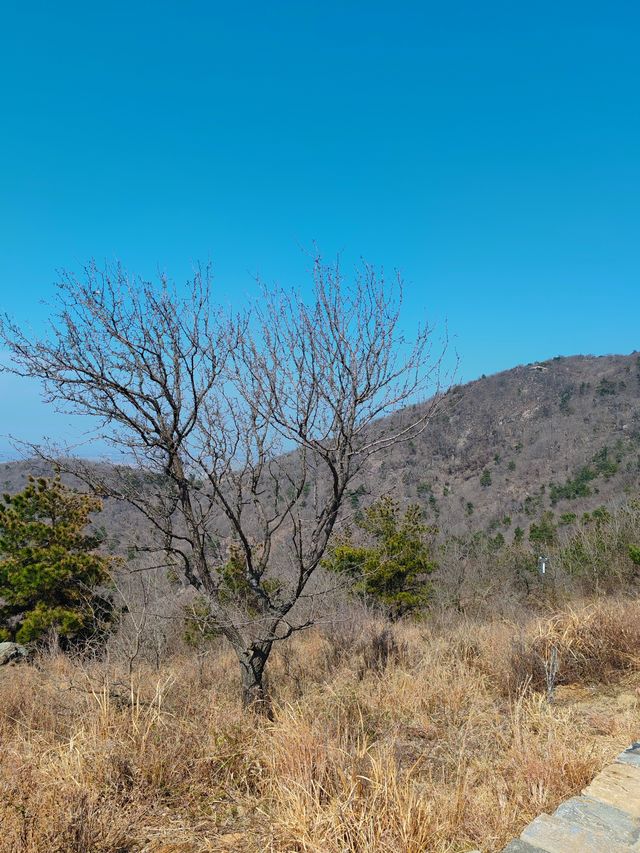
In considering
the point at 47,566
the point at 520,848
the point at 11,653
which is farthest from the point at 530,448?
the point at 520,848

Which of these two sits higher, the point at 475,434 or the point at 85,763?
the point at 475,434

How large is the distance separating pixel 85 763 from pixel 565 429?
58.2m

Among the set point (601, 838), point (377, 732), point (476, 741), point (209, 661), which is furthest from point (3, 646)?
point (601, 838)

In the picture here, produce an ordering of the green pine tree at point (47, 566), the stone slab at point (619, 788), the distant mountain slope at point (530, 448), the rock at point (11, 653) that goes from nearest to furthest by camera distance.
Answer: the stone slab at point (619, 788) < the rock at point (11, 653) < the green pine tree at point (47, 566) < the distant mountain slope at point (530, 448)

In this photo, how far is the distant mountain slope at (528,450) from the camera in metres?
38.5

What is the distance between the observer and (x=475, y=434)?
5981 centimetres

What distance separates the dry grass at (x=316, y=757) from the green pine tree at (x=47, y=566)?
18.2ft

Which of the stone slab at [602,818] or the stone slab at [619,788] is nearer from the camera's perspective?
the stone slab at [602,818]

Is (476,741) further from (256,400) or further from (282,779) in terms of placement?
(256,400)

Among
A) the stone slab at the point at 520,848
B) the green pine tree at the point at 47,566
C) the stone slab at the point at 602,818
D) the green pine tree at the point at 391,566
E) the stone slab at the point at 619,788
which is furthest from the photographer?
the green pine tree at the point at 391,566

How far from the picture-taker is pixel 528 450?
54188 millimetres

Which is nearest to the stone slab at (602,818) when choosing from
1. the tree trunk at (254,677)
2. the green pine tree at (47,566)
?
the tree trunk at (254,677)

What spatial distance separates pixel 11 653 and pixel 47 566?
7.50ft

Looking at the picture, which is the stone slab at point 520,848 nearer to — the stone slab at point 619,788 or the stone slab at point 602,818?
the stone slab at point 602,818
